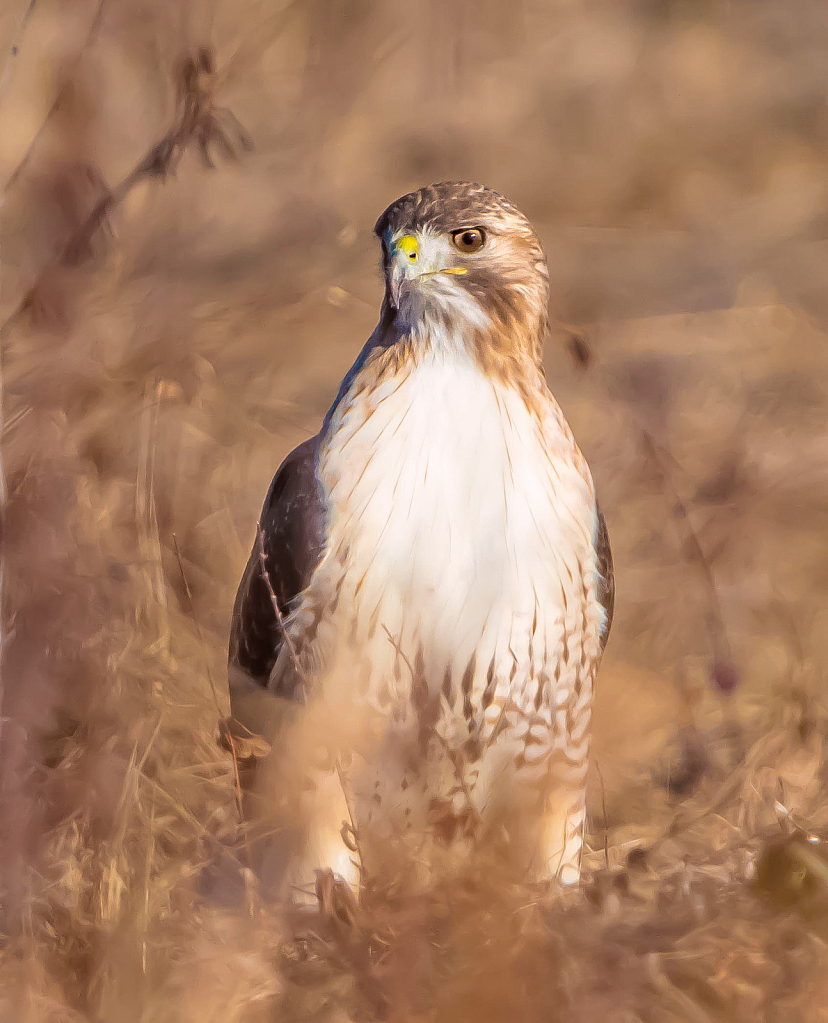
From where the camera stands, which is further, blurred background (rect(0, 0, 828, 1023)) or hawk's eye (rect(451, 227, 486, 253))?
hawk's eye (rect(451, 227, 486, 253))

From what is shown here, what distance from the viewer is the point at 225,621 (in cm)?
349

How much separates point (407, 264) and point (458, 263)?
0.32 ft

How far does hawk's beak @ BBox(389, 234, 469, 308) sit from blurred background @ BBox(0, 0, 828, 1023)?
63 millimetres

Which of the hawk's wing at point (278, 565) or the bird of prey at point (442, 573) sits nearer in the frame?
the bird of prey at point (442, 573)

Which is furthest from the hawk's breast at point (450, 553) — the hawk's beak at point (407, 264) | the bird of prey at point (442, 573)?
the hawk's beak at point (407, 264)

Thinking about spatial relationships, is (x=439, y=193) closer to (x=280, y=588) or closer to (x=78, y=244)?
(x=280, y=588)

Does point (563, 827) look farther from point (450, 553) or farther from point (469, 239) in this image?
point (469, 239)

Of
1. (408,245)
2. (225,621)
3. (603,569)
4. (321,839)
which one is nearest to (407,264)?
(408,245)

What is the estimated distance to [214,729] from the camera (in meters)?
2.31

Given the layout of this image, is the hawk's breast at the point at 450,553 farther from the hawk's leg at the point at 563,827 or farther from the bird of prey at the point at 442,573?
the hawk's leg at the point at 563,827

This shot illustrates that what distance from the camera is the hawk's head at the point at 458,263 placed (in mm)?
2141

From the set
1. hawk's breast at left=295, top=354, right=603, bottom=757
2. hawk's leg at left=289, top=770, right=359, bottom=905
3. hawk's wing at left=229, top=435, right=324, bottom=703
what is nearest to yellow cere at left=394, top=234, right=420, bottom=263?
hawk's breast at left=295, top=354, right=603, bottom=757

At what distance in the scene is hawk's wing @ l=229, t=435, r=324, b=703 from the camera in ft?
7.20

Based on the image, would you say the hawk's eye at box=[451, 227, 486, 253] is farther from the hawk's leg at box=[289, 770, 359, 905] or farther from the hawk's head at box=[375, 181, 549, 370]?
the hawk's leg at box=[289, 770, 359, 905]
